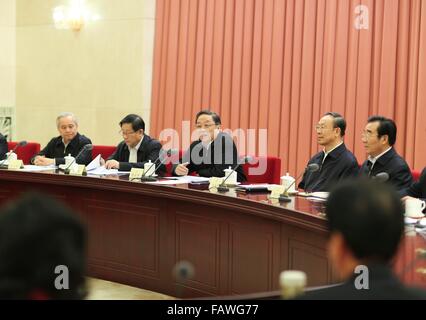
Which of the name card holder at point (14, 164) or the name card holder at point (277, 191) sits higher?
the name card holder at point (277, 191)

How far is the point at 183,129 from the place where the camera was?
7617 millimetres

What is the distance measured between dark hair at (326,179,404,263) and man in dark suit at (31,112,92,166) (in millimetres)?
4931

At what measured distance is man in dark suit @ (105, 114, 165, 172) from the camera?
5.75 metres

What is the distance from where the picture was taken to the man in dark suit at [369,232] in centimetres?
135

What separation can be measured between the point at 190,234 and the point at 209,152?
A: 1.15m

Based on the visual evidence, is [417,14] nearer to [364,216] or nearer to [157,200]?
[157,200]

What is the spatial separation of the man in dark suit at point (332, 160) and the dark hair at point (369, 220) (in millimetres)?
3568

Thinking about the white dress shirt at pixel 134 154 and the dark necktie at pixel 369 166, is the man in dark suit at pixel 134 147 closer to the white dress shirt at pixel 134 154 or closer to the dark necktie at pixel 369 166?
the white dress shirt at pixel 134 154

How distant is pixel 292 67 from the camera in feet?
22.4

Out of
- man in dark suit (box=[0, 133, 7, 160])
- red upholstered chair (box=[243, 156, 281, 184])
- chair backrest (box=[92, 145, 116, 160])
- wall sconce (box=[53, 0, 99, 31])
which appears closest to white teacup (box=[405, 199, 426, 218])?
red upholstered chair (box=[243, 156, 281, 184])

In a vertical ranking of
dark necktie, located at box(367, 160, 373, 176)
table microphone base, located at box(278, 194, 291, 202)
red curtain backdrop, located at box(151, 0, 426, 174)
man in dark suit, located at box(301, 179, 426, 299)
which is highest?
red curtain backdrop, located at box(151, 0, 426, 174)

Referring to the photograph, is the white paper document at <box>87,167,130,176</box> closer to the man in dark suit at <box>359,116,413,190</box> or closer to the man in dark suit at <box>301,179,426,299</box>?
the man in dark suit at <box>359,116,413,190</box>

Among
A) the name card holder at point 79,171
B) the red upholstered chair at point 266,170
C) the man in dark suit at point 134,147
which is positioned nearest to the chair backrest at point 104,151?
the man in dark suit at point 134,147

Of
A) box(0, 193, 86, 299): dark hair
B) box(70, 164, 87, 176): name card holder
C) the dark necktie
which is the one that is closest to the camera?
box(0, 193, 86, 299): dark hair
